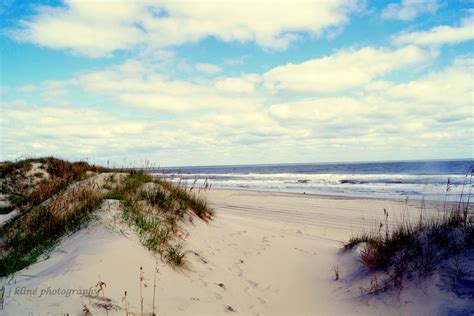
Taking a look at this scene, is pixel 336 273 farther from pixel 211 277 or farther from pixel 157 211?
pixel 157 211

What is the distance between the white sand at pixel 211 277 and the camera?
12.5 ft

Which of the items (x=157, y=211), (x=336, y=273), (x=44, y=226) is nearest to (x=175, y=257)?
(x=157, y=211)

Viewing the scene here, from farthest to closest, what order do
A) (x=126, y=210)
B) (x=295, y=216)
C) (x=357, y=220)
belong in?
(x=295, y=216) < (x=357, y=220) < (x=126, y=210)

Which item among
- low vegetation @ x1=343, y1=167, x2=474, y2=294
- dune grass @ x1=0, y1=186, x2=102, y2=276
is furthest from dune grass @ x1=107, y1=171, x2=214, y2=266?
low vegetation @ x1=343, y1=167, x2=474, y2=294

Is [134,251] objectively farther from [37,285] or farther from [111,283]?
[37,285]

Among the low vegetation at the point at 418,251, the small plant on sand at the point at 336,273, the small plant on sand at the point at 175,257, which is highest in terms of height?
the low vegetation at the point at 418,251

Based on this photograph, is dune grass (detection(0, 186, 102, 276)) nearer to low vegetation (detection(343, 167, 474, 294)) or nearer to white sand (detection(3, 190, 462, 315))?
white sand (detection(3, 190, 462, 315))

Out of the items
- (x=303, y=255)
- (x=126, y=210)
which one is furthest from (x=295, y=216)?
(x=126, y=210)

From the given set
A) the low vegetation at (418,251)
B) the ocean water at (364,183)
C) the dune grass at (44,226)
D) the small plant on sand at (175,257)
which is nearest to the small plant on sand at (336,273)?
the low vegetation at (418,251)

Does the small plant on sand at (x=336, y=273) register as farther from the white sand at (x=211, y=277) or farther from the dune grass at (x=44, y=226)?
the dune grass at (x=44, y=226)

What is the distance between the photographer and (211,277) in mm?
5227

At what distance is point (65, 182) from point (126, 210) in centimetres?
446

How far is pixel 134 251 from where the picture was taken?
15.9 ft

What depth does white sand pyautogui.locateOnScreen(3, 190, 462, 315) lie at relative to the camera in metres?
3.81
